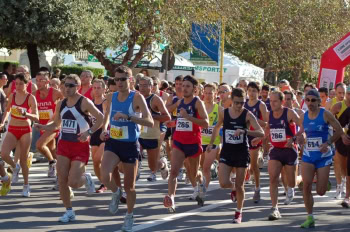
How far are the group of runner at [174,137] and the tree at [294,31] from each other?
22548 mm

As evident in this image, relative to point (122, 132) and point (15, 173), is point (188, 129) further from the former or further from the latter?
point (15, 173)

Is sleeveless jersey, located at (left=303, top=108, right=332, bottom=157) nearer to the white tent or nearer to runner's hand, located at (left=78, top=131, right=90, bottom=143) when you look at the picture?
runner's hand, located at (left=78, top=131, right=90, bottom=143)

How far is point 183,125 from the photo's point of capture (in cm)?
1064

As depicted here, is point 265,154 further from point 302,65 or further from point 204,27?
point 302,65

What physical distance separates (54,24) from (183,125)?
38.8 ft

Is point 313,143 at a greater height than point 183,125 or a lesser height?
lesser

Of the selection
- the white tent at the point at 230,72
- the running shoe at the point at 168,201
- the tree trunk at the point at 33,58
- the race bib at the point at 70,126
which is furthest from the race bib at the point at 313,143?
the white tent at the point at 230,72

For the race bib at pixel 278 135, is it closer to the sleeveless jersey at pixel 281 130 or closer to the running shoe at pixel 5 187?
the sleeveless jersey at pixel 281 130

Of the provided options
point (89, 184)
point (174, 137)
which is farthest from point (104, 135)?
point (89, 184)

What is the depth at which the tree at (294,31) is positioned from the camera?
116ft

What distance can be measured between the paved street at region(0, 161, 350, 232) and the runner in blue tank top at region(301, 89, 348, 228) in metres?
0.55

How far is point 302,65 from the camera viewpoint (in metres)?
39.0

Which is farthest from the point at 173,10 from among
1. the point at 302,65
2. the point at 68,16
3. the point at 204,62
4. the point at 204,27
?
the point at 302,65

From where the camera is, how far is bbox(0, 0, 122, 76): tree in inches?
833
